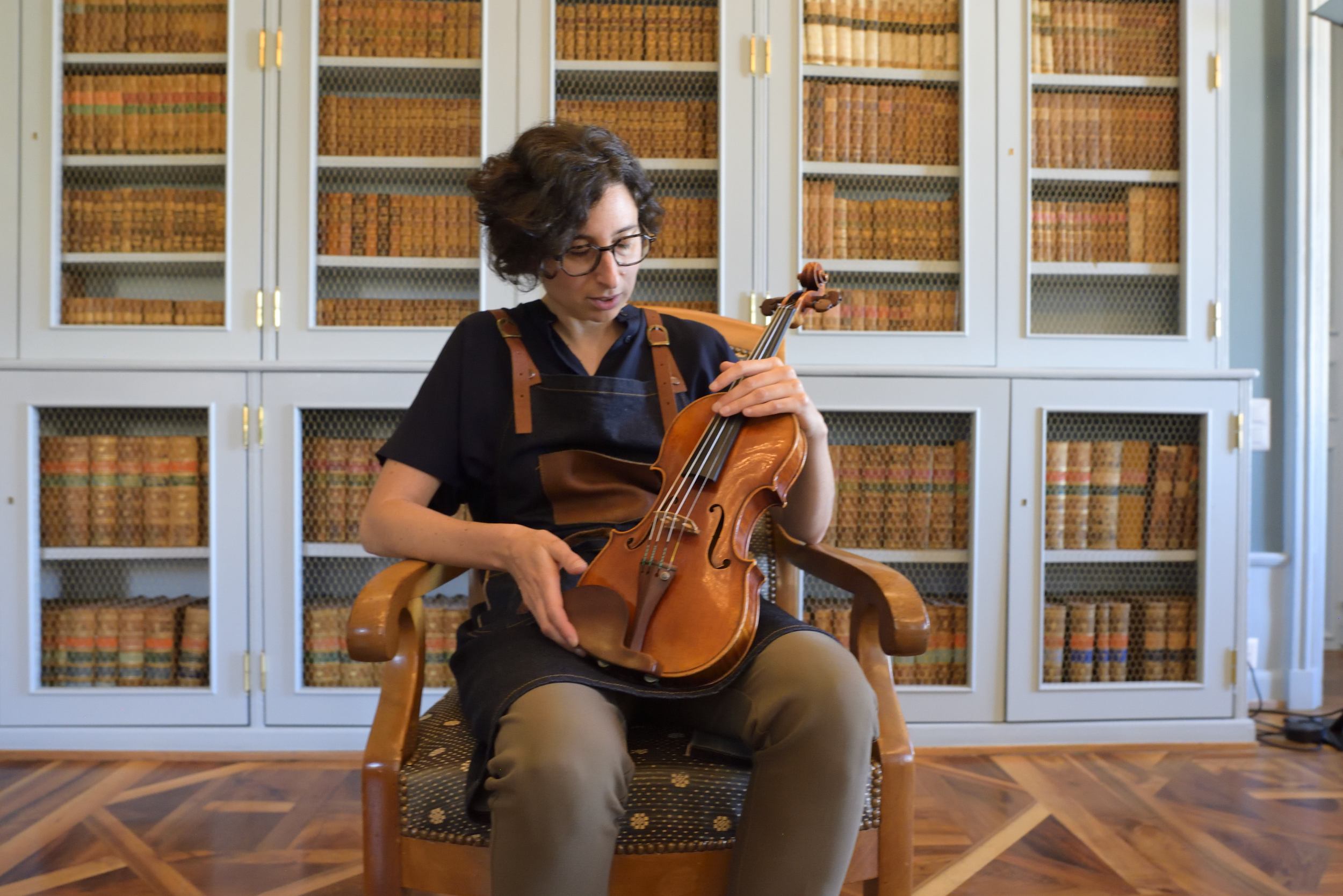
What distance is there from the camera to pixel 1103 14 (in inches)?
93.0

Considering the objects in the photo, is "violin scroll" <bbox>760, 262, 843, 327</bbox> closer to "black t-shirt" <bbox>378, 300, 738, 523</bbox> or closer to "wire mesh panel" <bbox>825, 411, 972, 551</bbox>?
"black t-shirt" <bbox>378, 300, 738, 523</bbox>

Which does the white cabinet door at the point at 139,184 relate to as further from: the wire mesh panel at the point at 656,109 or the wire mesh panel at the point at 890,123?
the wire mesh panel at the point at 890,123

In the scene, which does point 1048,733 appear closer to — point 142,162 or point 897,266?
point 897,266

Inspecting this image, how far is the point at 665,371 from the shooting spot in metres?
1.34

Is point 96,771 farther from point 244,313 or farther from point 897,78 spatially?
point 897,78

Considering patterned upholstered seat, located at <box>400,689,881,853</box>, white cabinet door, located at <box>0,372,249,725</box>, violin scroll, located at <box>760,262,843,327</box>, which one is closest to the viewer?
patterned upholstered seat, located at <box>400,689,881,853</box>

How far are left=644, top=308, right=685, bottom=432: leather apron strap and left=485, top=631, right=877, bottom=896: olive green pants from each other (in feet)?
→ 1.42

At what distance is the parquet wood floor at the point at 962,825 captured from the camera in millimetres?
1619

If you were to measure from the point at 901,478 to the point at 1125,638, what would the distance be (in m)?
0.68

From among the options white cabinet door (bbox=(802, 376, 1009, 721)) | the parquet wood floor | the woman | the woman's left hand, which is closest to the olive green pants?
the woman

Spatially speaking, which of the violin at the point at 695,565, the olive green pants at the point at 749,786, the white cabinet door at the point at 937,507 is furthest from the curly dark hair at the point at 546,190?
the white cabinet door at the point at 937,507

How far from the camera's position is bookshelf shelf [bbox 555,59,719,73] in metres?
2.29

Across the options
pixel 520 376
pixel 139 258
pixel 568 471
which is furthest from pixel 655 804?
pixel 139 258

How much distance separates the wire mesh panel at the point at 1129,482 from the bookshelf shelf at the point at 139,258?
2.09 meters
